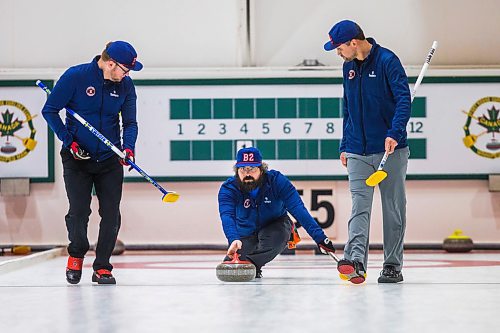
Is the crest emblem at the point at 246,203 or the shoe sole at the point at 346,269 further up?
the crest emblem at the point at 246,203

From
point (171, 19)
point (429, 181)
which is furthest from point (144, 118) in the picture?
point (429, 181)

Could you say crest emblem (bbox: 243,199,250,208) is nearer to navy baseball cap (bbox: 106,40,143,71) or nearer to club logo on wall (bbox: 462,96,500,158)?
navy baseball cap (bbox: 106,40,143,71)

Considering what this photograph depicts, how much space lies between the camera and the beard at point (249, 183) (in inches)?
194

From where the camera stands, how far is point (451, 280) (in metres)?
4.74

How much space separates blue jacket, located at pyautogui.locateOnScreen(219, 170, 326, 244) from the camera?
4.78 meters

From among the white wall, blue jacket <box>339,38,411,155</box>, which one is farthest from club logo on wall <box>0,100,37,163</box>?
blue jacket <box>339,38,411,155</box>

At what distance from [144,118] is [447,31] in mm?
2989

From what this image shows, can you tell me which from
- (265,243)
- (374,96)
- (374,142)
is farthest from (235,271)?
(374,96)

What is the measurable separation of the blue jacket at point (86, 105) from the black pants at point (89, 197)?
74mm

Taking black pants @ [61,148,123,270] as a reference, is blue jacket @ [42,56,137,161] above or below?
above

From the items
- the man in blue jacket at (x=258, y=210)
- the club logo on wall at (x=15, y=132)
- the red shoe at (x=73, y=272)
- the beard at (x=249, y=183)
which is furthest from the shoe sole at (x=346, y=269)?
the club logo on wall at (x=15, y=132)

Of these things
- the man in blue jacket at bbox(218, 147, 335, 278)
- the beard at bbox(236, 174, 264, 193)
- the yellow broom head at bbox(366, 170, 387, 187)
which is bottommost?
the man in blue jacket at bbox(218, 147, 335, 278)

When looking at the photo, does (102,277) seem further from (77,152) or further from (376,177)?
(376,177)

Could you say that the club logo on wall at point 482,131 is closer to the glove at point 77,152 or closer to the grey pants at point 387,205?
the grey pants at point 387,205
